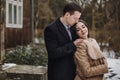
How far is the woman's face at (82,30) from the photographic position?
3.88m

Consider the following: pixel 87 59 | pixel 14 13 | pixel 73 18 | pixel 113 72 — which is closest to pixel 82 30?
pixel 73 18

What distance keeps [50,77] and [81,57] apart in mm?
398

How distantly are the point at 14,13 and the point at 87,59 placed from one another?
1488cm

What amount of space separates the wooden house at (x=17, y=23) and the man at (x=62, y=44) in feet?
38.1

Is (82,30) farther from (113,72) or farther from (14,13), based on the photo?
(14,13)

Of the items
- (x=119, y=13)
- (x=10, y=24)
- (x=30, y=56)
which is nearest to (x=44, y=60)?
(x=30, y=56)

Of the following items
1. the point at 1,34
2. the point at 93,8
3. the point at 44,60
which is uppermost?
the point at 93,8

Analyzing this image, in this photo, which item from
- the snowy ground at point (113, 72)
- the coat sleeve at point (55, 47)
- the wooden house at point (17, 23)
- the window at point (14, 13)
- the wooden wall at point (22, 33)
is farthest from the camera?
the window at point (14, 13)

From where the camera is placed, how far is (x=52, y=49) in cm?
383

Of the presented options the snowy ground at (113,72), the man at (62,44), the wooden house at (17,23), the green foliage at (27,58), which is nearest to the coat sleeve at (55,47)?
the man at (62,44)

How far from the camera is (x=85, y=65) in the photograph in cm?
383

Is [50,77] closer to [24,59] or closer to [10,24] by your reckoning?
[24,59]

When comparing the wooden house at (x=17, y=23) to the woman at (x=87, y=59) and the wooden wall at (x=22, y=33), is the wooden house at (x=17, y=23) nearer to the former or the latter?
the wooden wall at (x=22, y=33)

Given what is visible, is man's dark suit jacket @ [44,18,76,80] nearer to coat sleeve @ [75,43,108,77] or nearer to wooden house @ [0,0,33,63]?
coat sleeve @ [75,43,108,77]
